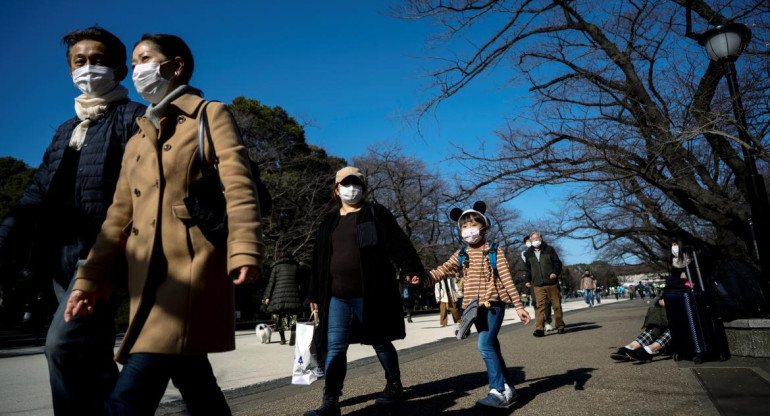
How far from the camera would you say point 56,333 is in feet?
7.48

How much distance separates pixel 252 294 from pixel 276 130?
27.0ft

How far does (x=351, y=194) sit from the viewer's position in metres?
4.41

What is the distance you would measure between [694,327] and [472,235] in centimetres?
318

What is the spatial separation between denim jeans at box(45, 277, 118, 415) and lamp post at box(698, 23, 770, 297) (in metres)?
6.72

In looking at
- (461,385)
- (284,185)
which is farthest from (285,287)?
(284,185)

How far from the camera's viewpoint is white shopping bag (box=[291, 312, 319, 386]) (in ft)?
14.0

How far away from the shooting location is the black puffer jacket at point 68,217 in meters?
2.55

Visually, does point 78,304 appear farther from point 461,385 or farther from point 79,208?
point 461,385

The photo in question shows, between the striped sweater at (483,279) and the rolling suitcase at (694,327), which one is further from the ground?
the striped sweater at (483,279)

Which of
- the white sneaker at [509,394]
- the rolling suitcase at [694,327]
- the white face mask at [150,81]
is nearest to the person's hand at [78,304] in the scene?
the white face mask at [150,81]

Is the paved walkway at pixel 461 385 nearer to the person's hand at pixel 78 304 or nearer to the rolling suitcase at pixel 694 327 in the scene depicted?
the rolling suitcase at pixel 694 327

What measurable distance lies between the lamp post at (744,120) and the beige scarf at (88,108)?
6.44 meters

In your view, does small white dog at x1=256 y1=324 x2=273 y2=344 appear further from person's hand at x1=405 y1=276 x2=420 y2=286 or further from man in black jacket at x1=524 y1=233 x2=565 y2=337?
person's hand at x1=405 y1=276 x2=420 y2=286

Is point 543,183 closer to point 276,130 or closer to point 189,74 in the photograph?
point 189,74
